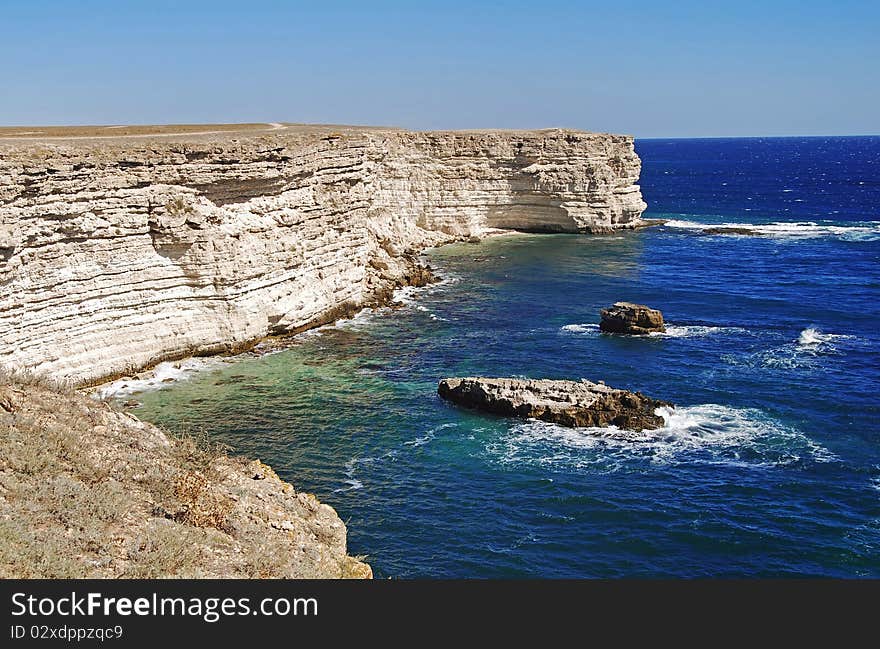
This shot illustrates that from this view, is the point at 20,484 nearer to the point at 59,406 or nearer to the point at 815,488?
the point at 59,406

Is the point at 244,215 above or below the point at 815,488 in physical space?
above

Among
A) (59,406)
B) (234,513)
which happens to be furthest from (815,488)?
(59,406)

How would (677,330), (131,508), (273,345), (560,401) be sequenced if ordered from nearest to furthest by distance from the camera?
(131,508) < (560,401) < (273,345) < (677,330)

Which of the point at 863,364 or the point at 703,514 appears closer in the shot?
the point at 703,514

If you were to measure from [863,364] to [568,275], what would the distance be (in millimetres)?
23534

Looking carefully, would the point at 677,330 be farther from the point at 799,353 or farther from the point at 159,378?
the point at 159,378

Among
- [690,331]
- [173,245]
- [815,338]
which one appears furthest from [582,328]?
[173,245]

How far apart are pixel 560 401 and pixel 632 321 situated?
40.6 feet

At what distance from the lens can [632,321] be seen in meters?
41.6

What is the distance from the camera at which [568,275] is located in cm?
5709

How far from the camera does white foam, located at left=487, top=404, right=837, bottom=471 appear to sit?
26797 millimetres

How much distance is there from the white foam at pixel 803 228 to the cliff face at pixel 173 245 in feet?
129

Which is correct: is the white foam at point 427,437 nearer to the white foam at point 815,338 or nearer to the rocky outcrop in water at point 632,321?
the rocky outcrop in water at point 632,321

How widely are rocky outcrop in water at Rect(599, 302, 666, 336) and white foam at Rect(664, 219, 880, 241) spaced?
37827 millimetres
